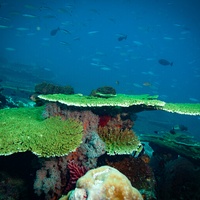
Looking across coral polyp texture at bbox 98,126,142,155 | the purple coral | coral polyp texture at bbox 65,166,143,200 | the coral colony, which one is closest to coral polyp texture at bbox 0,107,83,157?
the coral colony

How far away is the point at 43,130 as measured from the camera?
16.0ft

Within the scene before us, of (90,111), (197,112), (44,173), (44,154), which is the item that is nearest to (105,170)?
(44,154)

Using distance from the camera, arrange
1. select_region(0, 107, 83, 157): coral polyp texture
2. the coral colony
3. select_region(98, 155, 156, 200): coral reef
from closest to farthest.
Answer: the coral colony
select_region(0, 107, 83, 157): coral polyp texture
select_region(98, 155, 156, 200): coral reef

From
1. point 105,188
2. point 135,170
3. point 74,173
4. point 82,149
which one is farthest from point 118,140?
point 105,188

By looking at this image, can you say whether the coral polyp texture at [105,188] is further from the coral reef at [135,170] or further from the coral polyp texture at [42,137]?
the coral reef at [135,170]

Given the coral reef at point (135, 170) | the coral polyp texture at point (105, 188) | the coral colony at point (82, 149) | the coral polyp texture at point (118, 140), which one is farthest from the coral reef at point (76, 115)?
the coral polyp texture at point (105, 188)

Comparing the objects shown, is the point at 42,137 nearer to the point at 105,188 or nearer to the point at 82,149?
the point at 82,149

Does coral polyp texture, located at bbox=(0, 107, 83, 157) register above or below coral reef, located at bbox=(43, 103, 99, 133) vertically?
below

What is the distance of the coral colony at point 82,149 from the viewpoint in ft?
11.3

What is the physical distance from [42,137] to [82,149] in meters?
1.12

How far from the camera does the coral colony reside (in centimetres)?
344

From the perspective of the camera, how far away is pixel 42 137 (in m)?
4.62

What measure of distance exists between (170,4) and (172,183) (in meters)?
32.4

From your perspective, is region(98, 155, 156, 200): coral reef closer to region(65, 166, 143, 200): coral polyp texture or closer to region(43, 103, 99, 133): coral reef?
region(43, 103, 99, 133): coral reef
